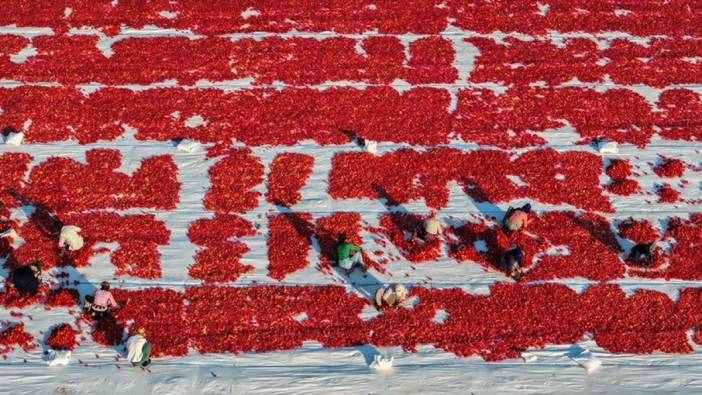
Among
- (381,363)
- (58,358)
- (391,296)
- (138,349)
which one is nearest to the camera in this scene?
(138,349)

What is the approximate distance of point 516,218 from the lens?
17.7 metres

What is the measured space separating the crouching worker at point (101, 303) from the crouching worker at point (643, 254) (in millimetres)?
14079

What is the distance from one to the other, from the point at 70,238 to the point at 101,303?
2.50m

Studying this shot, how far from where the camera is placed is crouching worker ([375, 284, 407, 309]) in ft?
52.1

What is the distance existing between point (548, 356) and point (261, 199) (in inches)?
368

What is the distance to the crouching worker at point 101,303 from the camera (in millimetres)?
15516

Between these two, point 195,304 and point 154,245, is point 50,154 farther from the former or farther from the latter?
point 195,304

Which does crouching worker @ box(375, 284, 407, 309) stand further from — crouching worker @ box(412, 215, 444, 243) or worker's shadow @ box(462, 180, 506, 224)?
worker's shadow @ box(462, 180, 506, 224)

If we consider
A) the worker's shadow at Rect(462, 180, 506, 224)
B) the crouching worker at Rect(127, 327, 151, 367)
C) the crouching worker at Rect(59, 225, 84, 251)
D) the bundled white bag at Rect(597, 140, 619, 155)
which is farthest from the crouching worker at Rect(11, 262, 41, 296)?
the bundled white bag at Rect(597, 140, 619, 155)

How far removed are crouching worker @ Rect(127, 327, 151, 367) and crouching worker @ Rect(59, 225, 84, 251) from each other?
3.75 m

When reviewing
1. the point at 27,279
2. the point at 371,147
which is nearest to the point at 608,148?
the point at 371,147

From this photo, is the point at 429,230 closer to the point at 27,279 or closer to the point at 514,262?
the point at 514,262

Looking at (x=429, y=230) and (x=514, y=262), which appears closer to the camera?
(x=514, y=262)

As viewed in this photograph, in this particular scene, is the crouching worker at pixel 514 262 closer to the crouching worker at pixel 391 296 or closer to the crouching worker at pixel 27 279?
the crouching worker at pixel 391 296
